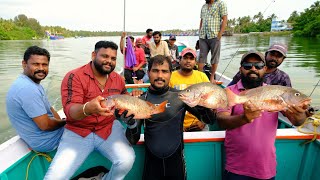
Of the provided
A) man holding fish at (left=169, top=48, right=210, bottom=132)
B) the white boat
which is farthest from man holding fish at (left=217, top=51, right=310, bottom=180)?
man holding fish at (left=169, top=48, right=210, bottom=132)

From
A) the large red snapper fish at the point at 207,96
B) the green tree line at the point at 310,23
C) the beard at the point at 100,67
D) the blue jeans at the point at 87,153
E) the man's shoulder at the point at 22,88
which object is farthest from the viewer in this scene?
the green tree line at the point at 310,23

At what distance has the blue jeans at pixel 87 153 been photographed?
244 centimetres

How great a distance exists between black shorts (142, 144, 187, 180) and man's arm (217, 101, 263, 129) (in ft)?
2.00

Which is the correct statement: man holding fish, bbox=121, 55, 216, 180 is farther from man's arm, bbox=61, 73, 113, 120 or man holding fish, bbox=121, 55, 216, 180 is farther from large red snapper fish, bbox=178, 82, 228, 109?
man's arm, bbox=61, 73, 113, 120

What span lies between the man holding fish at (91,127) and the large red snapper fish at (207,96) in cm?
101

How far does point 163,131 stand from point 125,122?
435mm

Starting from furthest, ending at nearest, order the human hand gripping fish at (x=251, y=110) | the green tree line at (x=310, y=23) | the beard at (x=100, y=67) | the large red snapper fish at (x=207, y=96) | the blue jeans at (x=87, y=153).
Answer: the green tree line at (x=310, y=23) < the beard at (x=100, y=67) < the blue jeans at (x=87, y=153) < the large red snapper fish at (x=207, y=96) < the human hand gripping fish at (x=251, y=110)

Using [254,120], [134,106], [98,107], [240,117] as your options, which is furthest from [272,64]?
[98,107]

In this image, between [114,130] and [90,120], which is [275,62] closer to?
[114,130]

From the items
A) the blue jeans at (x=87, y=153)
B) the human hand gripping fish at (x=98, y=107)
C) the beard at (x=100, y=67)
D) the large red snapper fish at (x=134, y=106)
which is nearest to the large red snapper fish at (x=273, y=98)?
the large red snapper fish at (x=134, y=106)

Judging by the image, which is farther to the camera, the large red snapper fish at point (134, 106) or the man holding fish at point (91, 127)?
the man holding fish at point (91, 127)

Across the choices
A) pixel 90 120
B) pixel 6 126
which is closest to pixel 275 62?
pixel 90 120

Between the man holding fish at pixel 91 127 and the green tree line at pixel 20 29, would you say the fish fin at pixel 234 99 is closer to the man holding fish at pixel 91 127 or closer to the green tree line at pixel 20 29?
the man holding fish at pixel 91 127

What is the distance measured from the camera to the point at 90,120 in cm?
270
